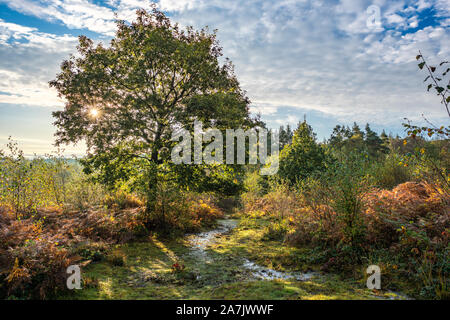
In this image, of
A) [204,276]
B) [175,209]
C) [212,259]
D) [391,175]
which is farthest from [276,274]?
[391,175]

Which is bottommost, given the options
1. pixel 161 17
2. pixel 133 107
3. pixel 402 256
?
pixel 402 256

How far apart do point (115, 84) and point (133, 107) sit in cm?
113

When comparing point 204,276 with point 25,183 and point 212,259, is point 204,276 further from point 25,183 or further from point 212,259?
point 25,183

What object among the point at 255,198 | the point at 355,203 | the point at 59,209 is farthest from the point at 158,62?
the point at 255,198

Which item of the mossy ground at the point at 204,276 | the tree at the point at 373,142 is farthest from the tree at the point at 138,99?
the tree at the point at 373,142

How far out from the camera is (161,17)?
11.2m

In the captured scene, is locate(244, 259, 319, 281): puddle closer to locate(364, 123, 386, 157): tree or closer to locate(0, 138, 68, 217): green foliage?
locate(0, 138, 68, 217): green foliage

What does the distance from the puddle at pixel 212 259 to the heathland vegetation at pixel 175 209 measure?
0.10 meters

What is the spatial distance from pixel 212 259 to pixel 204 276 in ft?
4.93

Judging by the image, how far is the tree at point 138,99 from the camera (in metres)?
9.64

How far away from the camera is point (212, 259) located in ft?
24.7

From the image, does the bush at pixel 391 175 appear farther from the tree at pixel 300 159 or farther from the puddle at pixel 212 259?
the puddle at pixel 212 259
